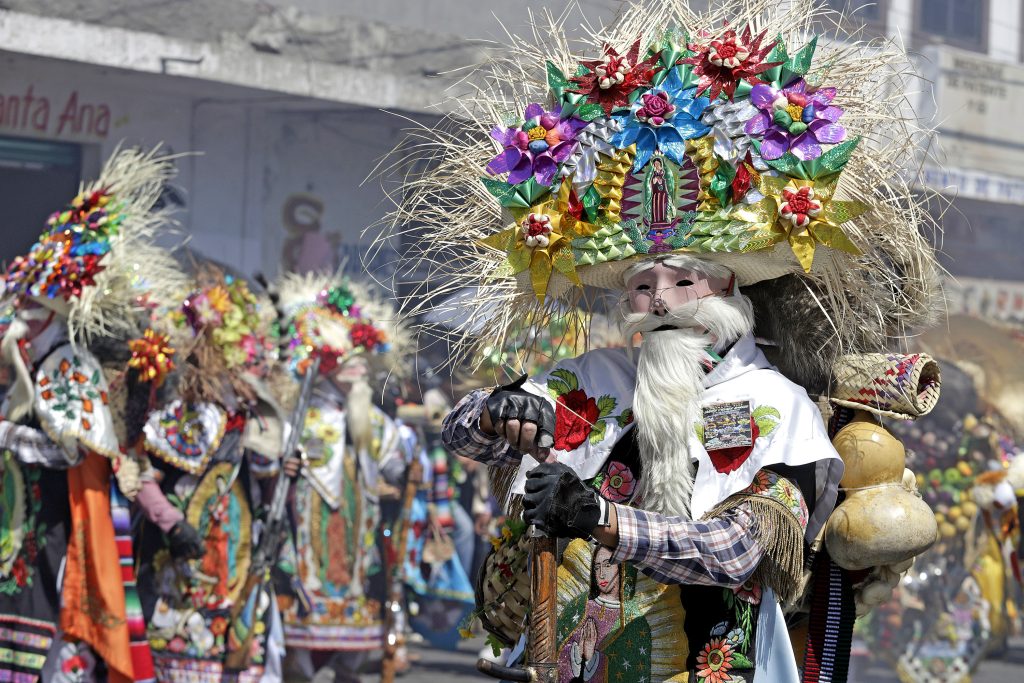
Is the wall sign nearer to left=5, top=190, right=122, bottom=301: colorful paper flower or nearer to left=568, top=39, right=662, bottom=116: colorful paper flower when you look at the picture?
left=5, top=190, right=122, bottom=301: colorful paper flower

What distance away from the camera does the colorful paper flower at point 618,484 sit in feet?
12.3

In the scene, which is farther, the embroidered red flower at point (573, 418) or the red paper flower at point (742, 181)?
the embroidered red flower at point (573, 418)

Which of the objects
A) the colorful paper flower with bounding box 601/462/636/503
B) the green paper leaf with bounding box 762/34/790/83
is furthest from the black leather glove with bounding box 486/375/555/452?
the green paper leaf with bounding box 762/34/790/83

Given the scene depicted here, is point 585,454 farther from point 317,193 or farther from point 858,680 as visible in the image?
point 317,193

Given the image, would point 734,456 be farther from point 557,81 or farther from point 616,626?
point 557,81

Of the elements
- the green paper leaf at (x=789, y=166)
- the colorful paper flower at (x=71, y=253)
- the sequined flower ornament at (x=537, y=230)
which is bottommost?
the colorful paper flower at (x=71, y=253)

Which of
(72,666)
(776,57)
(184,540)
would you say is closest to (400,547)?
(184,540)

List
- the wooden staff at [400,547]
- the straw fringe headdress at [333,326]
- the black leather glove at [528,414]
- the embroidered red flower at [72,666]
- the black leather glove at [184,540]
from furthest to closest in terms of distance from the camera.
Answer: the wooden staff at [400,547] → the straw fringe headdress at [333,326] → the black leather glove at [184,540] → the embroidered red flower at [72,666] → the black leather glove at [528,414]

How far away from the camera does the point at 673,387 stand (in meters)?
3.64

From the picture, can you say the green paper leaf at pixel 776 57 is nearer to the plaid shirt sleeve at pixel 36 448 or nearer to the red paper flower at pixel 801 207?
the red paper flower at pixel 801 207

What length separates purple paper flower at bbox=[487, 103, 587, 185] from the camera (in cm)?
377

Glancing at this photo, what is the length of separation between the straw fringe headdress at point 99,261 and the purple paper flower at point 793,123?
4.13 metres

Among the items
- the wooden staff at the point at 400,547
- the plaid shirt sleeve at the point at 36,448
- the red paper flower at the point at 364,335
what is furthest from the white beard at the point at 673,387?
the wooden staff at the point at 400,547

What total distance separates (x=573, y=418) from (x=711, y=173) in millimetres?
660
